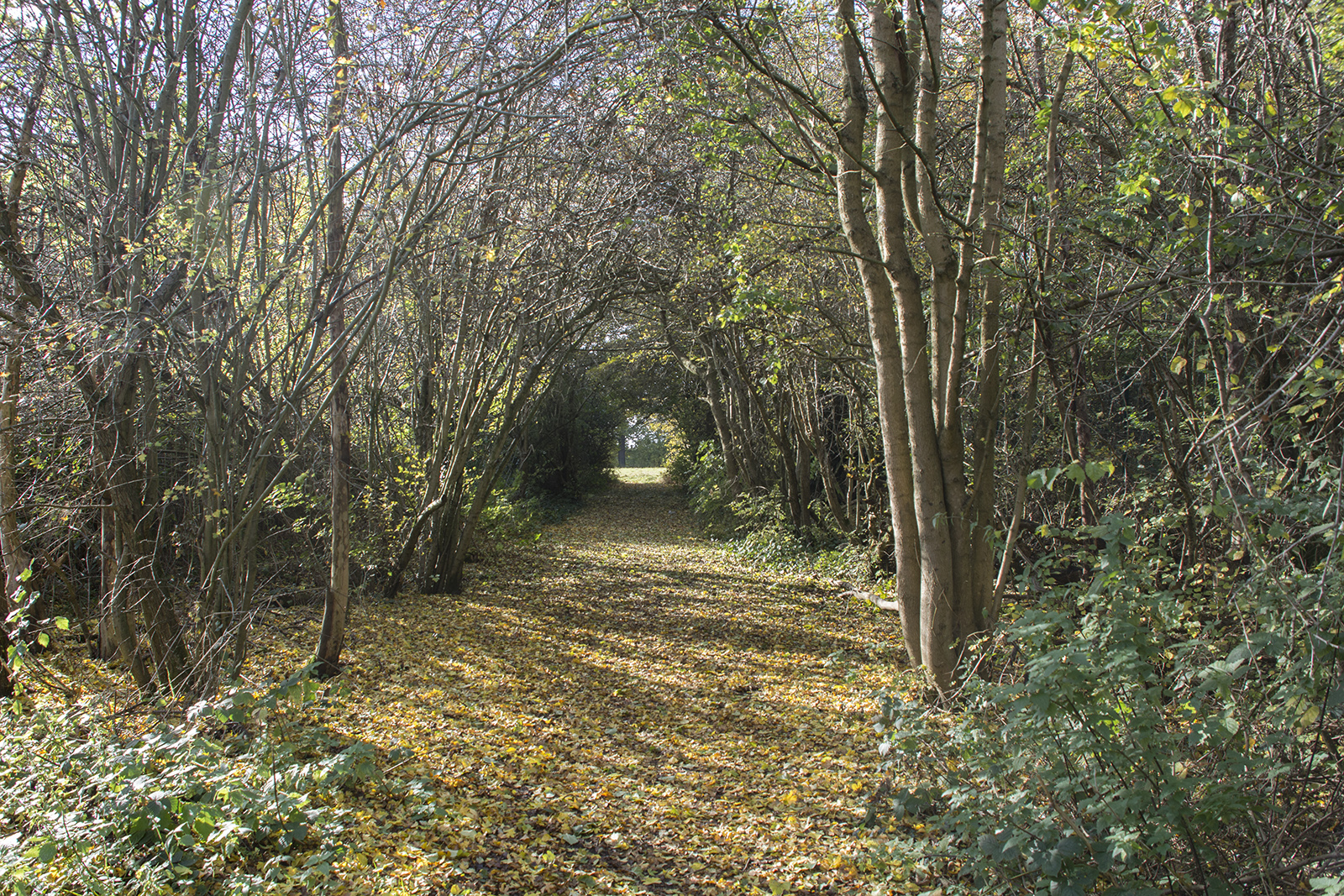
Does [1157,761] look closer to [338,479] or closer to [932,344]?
[932,344]

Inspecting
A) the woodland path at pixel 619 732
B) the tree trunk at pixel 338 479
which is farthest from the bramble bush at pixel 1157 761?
the tree trunk at pixel 338 479

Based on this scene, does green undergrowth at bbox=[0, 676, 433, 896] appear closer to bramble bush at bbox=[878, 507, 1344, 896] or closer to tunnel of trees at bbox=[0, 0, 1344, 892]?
tunnel of trees at bbox=[0, 0, 1344, 892]

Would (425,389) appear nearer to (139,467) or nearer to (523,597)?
(523,597)

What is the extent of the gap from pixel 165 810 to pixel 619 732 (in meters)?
2.77

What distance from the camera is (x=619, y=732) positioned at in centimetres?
525

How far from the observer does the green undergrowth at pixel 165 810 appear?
2779mm

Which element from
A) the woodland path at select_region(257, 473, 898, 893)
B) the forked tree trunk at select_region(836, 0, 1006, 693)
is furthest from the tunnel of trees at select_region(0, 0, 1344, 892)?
the woodland path at select_region(257, 473, 898, 893)

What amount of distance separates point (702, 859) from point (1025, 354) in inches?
149

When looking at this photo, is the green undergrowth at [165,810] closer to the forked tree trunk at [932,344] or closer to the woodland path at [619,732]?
the woodland path at [619,732]

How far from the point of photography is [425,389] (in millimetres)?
9398

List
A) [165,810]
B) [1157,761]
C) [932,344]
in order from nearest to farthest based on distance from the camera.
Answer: [1157,761]
[165,810]
[932,344]

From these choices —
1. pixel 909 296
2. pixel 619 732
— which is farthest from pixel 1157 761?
pixel 619 732

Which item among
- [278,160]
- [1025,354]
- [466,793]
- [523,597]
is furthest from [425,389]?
[1025,354]

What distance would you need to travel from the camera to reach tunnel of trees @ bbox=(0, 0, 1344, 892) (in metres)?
2.78
